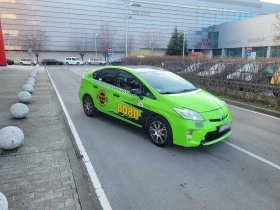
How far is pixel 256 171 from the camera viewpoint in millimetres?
4320

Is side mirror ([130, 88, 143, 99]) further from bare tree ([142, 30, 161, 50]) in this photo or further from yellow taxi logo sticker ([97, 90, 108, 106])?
bare tree ([142, 30, 161, 50])

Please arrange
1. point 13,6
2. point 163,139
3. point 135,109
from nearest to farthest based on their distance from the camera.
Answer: point 163,139
point 135,109
point 13,6

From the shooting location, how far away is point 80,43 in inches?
2386

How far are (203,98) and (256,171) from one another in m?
1.82

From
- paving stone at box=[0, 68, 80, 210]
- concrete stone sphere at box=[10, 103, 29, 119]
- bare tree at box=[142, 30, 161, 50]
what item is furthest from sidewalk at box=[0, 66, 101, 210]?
bare tree at box=[142, 30, 161, 50]

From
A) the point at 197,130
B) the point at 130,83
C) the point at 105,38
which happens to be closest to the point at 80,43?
the point at 105,38

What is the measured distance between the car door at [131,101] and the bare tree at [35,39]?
182 feet

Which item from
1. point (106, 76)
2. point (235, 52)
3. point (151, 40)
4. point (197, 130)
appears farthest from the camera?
point (151, 40)

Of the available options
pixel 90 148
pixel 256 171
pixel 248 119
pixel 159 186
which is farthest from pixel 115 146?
pixel 248 119

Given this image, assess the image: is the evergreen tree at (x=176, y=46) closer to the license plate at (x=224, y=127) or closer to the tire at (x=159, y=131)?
the license plate at (x=224, y=127)

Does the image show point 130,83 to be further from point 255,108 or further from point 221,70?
point 221,70

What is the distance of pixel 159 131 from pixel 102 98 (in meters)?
2.24

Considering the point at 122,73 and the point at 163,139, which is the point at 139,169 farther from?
the point at 122,73

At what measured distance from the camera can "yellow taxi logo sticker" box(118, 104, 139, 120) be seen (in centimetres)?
567
